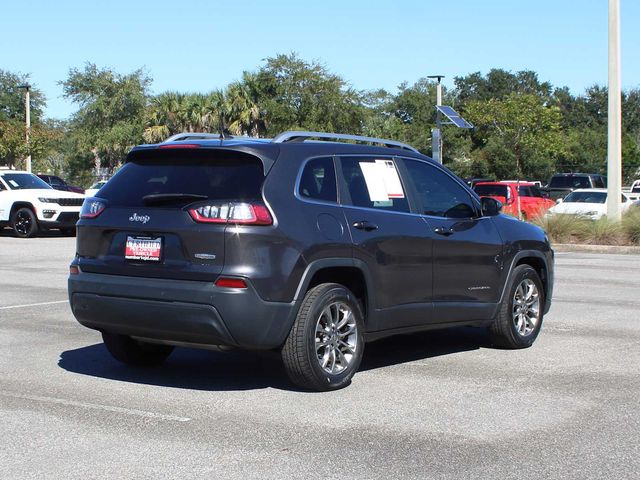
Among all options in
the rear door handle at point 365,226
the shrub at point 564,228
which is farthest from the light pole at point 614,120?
the rear door handle at point 365,226

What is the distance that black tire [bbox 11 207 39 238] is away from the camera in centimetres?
2520

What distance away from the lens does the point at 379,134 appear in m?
68.8

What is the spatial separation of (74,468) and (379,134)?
6427 centimetres

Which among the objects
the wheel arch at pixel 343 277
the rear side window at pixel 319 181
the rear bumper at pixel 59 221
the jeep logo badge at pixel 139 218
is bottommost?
the wheel arch at pixel 343 277

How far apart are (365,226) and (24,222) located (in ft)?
64.1

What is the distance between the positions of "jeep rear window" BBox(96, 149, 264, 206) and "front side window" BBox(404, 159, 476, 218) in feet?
5.56

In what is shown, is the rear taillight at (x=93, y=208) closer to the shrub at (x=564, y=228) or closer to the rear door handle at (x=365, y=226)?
the rear door handle at (x=365, y=226)

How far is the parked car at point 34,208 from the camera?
25109 millimetres

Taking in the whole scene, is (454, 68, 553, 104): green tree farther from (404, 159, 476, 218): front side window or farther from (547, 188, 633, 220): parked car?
(404, 159, 476, 218): front side window

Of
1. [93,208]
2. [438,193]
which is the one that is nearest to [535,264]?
→ [438,193]

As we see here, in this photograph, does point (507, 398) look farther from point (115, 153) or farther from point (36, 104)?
point (36, 104)

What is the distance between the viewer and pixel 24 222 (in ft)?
83.4

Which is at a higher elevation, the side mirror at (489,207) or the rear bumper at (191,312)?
the side mirror at (489,207)

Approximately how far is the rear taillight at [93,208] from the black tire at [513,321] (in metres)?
3.56
